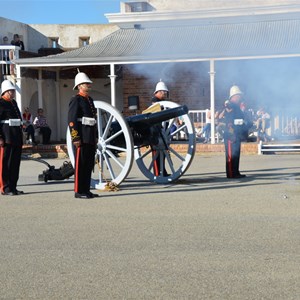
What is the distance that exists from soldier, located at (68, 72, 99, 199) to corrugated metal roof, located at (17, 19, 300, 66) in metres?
5.60

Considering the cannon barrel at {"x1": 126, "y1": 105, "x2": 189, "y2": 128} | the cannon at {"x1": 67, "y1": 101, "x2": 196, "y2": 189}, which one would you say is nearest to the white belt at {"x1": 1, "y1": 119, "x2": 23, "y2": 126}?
the cannon at {"x1": 67, "y1": 101, "x2": 196, "y2": 189}

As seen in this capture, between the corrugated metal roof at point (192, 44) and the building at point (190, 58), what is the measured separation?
0.03 m

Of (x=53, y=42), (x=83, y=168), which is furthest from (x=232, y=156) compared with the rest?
(x=53, y=42)

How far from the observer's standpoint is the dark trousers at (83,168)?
9.53 m

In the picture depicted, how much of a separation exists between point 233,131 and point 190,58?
7.22 metres

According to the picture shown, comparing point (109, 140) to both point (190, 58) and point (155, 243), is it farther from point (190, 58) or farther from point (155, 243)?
point (190, 58)

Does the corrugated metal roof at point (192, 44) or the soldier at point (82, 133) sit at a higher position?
the corrugated metal roof at point (192, 44)

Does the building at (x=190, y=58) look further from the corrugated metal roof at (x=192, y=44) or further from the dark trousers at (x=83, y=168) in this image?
the dark trousers at (x=83, y=168)

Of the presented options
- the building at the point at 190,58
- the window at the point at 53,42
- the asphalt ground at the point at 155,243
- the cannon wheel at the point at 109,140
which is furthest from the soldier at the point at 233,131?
the window at the point at 53,42

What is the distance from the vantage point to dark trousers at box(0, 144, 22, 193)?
401 inches

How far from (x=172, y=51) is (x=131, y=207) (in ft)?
34.8

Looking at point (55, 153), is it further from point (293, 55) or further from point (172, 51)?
point (293, 55)

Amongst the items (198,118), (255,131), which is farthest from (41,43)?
(255,131)

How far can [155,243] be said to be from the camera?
6.54m
